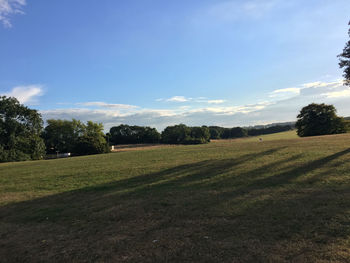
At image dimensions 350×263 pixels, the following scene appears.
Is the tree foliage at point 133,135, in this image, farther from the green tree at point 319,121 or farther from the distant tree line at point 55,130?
the green tree at point 319,121

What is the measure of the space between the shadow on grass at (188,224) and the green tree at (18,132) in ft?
174

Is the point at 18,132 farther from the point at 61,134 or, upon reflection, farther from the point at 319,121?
the point at 319,121

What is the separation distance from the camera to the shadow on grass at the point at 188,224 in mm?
3830

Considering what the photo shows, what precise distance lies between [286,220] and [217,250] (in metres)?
1.93

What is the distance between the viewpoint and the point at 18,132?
55.3 metres

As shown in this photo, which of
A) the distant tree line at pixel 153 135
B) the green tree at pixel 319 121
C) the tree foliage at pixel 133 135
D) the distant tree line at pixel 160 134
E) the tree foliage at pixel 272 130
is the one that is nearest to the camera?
the green tree at pixel 319 121

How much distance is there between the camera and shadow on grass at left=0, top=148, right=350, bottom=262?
383 centimetres

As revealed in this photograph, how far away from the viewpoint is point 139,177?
37.4 feet

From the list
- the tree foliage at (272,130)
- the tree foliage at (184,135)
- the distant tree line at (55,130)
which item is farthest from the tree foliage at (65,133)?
the tree foliage at (272,130)

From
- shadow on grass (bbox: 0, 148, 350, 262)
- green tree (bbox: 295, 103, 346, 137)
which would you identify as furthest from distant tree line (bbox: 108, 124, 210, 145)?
shadow on grass (bbox: 0, 148, 350, 262)

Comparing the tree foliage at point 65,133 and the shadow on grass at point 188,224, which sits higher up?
the tree foliage at point 65,133

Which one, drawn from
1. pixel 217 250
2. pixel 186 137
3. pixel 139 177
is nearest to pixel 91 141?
pixel 186 137

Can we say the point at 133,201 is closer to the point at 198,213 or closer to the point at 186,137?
the point at 198,213

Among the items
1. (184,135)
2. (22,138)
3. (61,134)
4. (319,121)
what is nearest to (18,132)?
(22,138)
